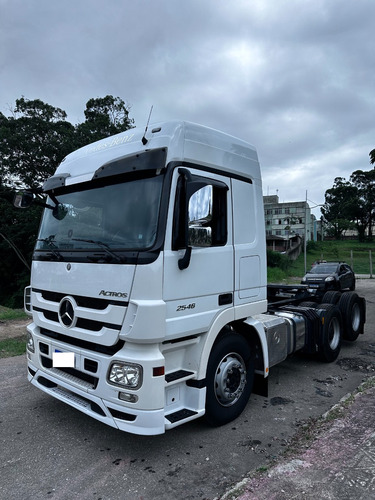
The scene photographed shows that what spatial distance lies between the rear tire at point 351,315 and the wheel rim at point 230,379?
373cm

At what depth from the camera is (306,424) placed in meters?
3.75

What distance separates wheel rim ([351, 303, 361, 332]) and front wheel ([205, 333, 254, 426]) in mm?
3925

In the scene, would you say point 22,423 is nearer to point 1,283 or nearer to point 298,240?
point 1,283

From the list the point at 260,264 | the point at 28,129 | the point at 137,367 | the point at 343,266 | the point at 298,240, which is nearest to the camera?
the point at 137,367

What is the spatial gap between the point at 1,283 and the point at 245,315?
86.4ft

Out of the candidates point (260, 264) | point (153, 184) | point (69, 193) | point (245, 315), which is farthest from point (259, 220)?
point (69, 193)

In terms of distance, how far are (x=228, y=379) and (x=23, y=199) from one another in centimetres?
298

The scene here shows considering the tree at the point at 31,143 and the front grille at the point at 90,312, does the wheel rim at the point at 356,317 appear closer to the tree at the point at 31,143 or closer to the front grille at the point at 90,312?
the front grille at the point at 90,312

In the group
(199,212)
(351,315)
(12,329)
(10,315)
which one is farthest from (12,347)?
(351,315)

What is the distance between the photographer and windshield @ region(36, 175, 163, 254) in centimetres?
295

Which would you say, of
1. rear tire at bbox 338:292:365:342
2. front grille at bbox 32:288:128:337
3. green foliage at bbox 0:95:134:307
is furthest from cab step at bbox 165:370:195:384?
green foliage at bbox 0:95:134:307

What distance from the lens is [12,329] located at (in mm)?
8812

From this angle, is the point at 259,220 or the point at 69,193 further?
the point at 259,220

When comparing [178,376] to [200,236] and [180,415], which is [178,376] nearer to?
[180,415]
